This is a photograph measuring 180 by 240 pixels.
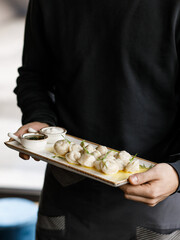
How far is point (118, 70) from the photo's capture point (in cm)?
129

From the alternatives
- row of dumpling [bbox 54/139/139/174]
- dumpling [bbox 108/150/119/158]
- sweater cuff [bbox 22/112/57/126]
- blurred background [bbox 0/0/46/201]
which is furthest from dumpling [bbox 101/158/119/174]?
blurred background [bbox 0/0/46/201]

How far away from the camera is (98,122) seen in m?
1.36

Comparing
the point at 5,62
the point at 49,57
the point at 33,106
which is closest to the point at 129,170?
the point at 33,106

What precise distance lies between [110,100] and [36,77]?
1.50 ft

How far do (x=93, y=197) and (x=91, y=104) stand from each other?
39 centimetres

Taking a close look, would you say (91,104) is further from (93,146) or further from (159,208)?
(159,208)

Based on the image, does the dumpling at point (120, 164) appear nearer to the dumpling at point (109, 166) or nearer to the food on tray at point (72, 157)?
the dumpling at point (109, 166)

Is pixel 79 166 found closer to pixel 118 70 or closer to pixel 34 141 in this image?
pixel 34 141

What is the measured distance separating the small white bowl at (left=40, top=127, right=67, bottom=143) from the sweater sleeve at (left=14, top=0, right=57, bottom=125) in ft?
0.27

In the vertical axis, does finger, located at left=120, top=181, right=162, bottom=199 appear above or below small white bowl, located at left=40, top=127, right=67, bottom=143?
below

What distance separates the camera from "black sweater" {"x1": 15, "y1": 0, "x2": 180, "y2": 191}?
124 cm

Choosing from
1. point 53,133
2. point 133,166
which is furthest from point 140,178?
point 53,133

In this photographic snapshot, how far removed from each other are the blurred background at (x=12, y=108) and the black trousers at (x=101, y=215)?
1715mm

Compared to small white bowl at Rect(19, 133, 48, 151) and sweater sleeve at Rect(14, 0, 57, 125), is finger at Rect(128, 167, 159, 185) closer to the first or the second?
small white bowl at Rect(19, 133, 48, 151)
